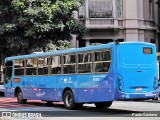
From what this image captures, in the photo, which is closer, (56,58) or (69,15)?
(56,58)

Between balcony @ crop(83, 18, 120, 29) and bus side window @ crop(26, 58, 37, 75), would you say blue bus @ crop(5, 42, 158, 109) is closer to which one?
bus side window @ crop(26, 58, 37, 75)

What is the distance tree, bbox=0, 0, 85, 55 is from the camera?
3162 cm

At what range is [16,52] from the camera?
33719 mm

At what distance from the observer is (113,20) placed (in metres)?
39.1

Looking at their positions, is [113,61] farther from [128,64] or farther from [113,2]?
[113,2]

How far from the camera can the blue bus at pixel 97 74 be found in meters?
16.9

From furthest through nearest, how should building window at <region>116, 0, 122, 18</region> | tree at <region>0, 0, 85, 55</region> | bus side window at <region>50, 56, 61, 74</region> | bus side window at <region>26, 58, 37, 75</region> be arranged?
1. building window at <region>116, 0, 122, 18</region>
2. tree at <region>0, 0, 85, 55</region>
3. bus side window at <region>26, 58, 37, 75</region>
4. bus side window at <region>50, 56, 61, 74</region>

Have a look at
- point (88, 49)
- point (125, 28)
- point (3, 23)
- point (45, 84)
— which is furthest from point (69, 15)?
point (88, 49)

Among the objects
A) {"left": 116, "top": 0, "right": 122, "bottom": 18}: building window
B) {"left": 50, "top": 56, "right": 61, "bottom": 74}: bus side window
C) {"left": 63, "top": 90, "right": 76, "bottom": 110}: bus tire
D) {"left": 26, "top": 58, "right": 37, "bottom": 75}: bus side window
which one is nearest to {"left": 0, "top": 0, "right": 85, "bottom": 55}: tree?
{"left": 116, "top": 0, "right": 122, "bottom": 18}: building window

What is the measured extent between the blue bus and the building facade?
671 inches

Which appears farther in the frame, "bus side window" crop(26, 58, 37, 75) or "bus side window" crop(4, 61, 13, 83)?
"bus side window" crop(4, 61, 13, 83)

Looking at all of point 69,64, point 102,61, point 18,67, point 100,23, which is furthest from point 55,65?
point 100,23

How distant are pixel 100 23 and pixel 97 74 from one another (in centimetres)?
2164

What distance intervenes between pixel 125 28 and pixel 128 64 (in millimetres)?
22634
